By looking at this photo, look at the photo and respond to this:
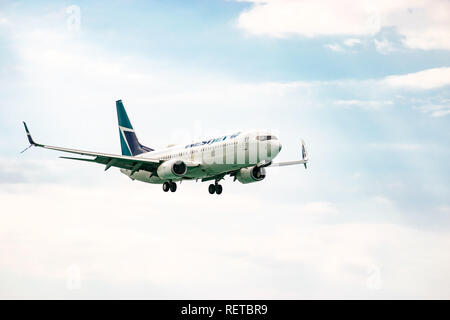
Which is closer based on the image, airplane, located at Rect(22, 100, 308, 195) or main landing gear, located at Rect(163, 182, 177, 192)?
airplane, located at Rect(22, 100, 308, 195)

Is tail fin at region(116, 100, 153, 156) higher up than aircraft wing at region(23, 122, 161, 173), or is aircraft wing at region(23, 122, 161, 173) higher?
tail fin at region(116, 100, 153, 156)

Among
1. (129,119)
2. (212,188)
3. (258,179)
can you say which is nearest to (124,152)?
(129,119)

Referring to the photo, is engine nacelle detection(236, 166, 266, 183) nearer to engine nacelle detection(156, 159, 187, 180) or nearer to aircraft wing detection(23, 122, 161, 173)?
engine nacelle detection(156, 159, 187, 180)

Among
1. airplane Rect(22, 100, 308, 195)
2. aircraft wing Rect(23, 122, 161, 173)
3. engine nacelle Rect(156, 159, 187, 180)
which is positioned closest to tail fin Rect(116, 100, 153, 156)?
airplane Rect(22, 100, 308, 195)

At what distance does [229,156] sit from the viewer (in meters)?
73.9

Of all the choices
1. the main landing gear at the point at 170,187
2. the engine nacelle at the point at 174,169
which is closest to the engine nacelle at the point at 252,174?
the engine nacelle at the point at 174,169

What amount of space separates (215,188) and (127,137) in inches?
857

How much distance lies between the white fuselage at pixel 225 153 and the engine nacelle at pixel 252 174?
6.64 ft

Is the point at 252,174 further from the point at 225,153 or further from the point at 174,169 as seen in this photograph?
the point at 174,169

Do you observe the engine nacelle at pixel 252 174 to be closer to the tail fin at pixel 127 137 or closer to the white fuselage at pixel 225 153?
the white fuselage at pixel 225 153

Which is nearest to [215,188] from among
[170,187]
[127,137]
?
[170,187]

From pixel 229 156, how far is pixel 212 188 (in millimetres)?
9953

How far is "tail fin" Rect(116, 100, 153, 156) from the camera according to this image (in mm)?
97037

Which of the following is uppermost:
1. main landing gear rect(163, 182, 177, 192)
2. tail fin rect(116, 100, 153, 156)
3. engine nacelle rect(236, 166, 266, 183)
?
tail fin rect(116, 100, 153, 156)
